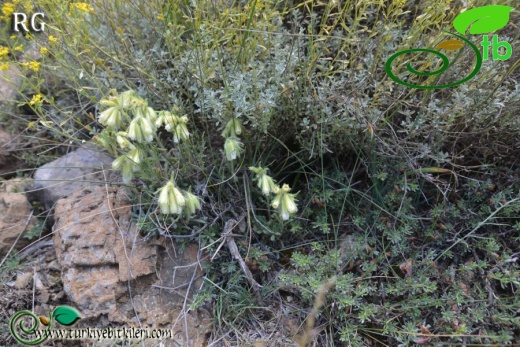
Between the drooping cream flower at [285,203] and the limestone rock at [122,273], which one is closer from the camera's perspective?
the drooping cream flower at [285,203]

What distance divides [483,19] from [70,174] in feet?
7.83

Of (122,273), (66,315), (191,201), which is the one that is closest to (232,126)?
(191,201)

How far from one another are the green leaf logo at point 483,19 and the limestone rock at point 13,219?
2.48 metres

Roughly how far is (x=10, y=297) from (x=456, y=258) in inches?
88.1

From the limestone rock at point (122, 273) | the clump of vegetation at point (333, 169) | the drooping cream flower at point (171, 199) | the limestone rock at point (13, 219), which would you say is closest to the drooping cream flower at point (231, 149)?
the clump of vegetation at point (333, 169)

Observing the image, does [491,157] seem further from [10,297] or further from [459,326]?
[10,297]

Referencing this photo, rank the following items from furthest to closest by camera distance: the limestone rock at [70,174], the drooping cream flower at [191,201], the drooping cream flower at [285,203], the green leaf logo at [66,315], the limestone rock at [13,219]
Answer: the limestone rock at [70,174]
the limestone rock at [13,219]
the green leaf logo at [66,315]
the drooping cream flower at [191,201]
the drooping cream flower at [285,203]

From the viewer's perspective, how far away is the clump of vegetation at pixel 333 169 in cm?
197

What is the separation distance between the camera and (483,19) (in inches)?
76.5

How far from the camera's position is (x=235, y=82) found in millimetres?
2074

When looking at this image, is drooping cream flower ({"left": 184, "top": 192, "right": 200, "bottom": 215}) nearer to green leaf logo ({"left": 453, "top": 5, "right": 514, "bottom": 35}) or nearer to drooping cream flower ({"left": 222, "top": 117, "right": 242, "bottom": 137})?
drooping cream flower ({"left": 222, "top": 117, "right": 242, "bottom": 137})

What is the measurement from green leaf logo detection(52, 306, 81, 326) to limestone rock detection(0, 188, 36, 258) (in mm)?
596

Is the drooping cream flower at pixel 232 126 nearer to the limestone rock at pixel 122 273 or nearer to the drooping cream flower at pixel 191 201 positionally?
the drooping cream flower at pixel 191 201

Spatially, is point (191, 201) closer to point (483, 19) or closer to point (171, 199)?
point (171, 199)
